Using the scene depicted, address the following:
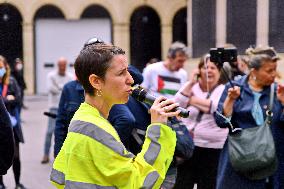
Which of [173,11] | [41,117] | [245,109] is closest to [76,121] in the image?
[245,109]

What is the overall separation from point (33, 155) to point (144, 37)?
17922 mm

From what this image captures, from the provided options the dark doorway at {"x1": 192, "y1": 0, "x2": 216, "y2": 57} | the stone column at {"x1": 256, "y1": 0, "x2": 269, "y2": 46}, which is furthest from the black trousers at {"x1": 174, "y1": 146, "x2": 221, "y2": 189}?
the dark doorway at {"x1": 192, "y1": 0, "x2": 216, "y2": 57}

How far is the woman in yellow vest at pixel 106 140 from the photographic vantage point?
229 cm

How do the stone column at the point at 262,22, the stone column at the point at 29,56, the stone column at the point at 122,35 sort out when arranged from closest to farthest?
1. the stone column at the point at 262,22
2. the stone column at the point at 29,56
3. the stone column at the point at 122,35

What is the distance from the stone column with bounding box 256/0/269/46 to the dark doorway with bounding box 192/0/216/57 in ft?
1.74

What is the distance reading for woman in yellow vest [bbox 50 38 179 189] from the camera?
229 cm

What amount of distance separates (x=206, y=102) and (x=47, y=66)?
2194 centimetres

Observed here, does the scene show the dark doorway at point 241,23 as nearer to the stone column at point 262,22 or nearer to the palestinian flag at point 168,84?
the stone column at point 262,22

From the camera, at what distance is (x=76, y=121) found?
7.87 ft

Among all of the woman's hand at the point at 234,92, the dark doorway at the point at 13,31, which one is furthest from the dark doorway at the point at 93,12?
the woman's hand at the point at 234,92

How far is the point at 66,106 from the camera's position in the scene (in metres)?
4.66

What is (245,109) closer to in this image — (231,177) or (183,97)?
(231,177)

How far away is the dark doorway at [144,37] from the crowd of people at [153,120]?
17.0 metres

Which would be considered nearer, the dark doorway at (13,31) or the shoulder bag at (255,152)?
the shoulder bag at (255,152)
